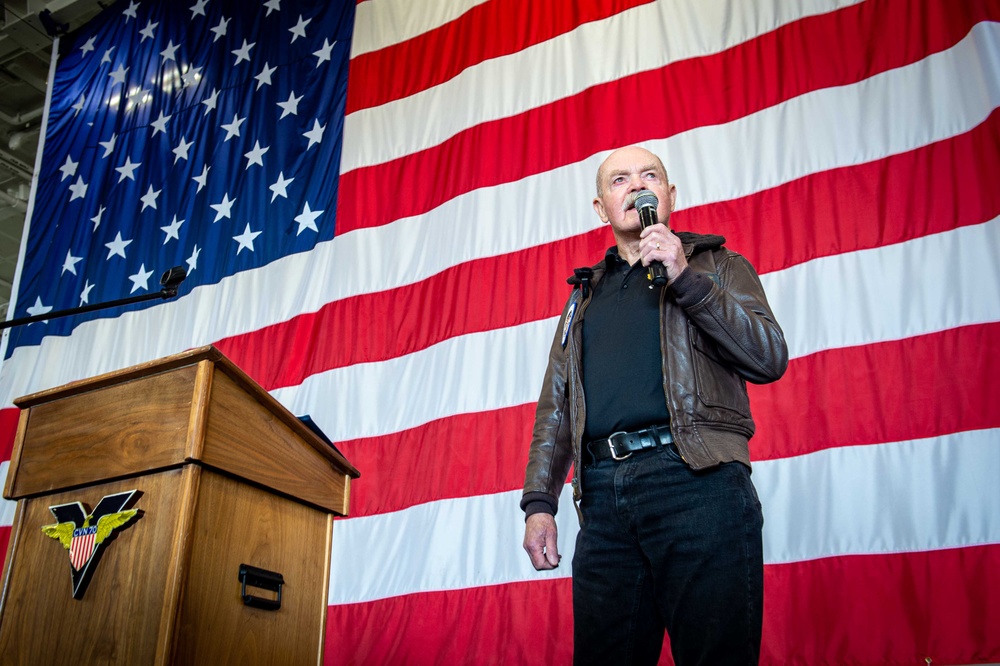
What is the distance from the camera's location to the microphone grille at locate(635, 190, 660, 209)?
161 cm

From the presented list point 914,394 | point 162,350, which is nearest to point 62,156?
point 162,350

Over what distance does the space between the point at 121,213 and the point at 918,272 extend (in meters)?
3.98

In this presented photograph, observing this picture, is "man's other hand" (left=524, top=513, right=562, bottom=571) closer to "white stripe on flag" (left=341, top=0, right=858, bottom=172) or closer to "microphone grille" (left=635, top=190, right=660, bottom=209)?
"microphone grille" (left=635, top=190, right=660, bottom=209)

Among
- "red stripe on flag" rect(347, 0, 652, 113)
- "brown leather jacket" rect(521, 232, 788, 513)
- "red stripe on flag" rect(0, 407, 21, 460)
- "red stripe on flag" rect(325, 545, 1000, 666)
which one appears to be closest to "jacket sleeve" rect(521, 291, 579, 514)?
"brown leather jacket" rect(521, 232, 788, 513)

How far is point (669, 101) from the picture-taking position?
3.23 meters

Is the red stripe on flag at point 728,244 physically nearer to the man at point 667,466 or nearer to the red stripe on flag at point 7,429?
the man at point 667,466

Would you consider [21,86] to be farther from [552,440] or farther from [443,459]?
[552,440]

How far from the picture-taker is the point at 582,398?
5.30ft

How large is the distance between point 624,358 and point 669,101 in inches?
75.9

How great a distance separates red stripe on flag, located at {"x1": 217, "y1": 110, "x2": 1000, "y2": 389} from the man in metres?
1.21

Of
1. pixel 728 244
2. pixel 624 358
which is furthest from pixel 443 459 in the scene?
pixel 624 358

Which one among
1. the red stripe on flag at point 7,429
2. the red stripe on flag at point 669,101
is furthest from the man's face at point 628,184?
the red stripe on flag at point 7,429

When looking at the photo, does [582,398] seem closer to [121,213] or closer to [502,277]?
[502,277]

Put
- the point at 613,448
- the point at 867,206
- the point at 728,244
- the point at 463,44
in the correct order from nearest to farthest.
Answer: the point at 613,448 → the point at 867,206 → the point at 728,244 → the point at 463,44
